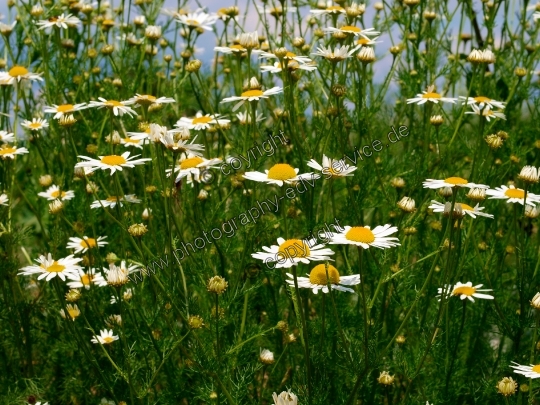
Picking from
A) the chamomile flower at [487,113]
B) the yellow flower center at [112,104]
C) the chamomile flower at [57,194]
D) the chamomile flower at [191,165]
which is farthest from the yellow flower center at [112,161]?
the chamomile flower at [487,113]

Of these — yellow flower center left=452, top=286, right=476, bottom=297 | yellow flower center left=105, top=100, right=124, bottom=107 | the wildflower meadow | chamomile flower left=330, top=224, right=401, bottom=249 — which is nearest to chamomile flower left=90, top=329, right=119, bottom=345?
the wildflower meadow

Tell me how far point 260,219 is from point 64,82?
125cm

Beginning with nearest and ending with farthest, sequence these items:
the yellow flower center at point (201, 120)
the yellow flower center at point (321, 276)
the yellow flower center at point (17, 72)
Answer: the yellow flower center at point (321, 276)
the yellow flower center at point (201, 120)
the yellow flower center at point (17, 72)

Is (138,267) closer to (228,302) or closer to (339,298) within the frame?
(228,302)

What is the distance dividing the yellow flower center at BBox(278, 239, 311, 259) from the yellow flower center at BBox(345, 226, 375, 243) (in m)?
0.10

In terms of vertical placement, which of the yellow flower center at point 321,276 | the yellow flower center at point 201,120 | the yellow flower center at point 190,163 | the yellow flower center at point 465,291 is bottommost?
the yellow flower center at point 465,291

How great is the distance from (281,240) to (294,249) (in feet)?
0.30

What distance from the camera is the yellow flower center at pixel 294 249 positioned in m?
1.66

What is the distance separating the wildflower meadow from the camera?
1969mm

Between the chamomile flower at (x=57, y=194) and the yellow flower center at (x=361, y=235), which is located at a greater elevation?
the yellow flower center at (x=361, y=235)

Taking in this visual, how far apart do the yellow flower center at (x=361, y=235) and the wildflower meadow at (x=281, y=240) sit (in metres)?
0.01

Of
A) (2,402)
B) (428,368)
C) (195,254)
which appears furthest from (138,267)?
(428,368)

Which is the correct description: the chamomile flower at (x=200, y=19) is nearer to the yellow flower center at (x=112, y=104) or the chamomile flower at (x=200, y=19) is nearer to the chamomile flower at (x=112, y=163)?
the yellow flower center at (x=112, y=104)

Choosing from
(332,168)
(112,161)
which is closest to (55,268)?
(112,161)
